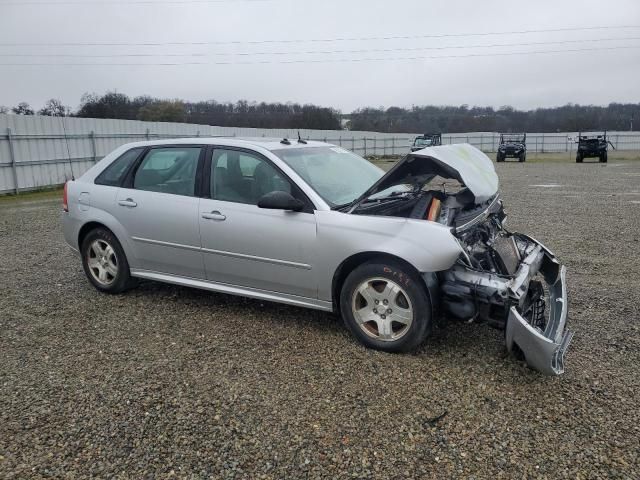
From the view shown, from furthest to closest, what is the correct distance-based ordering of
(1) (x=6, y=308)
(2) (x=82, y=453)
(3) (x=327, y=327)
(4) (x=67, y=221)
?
1. (4) (x=67, y=221)
2. (1) (x=6, y=308)
3. (3) (x=327, y=327)
4. (2) (x=82, y=453)

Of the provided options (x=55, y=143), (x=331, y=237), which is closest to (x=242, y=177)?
(x=331, y=237)

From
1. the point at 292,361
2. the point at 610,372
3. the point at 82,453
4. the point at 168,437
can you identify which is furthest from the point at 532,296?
the point at 82,453

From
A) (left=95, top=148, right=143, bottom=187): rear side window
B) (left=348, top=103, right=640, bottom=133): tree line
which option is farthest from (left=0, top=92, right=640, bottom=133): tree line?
(left=95, top=148, right=143, bottom=187): rear side window

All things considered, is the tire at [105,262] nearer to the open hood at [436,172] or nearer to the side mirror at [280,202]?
the side mirror at [280,202]

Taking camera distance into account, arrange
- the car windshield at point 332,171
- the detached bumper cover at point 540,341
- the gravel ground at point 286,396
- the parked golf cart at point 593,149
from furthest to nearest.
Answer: the parked golf cart at point 593,149 < the car windshield at point 332,171 < the detached bumper cover at point 540,341 < the gravel ground at point 286,396

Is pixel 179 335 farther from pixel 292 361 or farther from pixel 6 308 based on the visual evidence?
pixel 6 308

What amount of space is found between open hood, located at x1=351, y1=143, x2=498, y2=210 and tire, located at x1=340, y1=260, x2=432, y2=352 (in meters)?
0.60

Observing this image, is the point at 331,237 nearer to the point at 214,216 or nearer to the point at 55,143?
the point at 214,216

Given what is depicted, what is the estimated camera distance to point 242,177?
451 cm

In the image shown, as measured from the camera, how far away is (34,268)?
6551 mm

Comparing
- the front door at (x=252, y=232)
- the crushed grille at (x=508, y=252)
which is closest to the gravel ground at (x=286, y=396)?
the front door at (x=252, y=232)

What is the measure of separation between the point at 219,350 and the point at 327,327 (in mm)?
925

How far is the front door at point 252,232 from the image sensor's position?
408cm

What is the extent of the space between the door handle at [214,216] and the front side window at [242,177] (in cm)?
14
